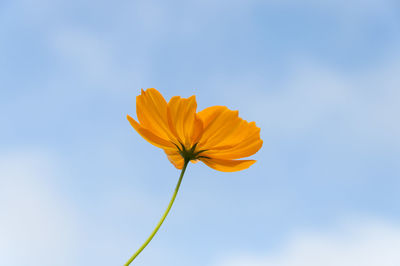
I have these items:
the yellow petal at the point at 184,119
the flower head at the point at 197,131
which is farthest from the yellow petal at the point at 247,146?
the yellow petal at the point at 184,119

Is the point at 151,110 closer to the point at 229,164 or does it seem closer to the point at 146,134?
the point at 146,134

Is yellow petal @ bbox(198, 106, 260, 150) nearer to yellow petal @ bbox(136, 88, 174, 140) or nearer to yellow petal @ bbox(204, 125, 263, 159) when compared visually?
yellow petal @ bbox(204, 125, 263, 159)

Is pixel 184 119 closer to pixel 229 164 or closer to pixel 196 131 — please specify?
pixel 196 131

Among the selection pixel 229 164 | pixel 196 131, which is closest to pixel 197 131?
pixel 196 131

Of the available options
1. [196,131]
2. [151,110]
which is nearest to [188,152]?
[196,131]

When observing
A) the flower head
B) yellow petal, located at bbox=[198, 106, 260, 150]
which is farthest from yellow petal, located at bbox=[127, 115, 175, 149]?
yellow petal, located at bbox=[198, 106, 260, 150]

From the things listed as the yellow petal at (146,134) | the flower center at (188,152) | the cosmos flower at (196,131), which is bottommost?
the yellow petal at (146,134)

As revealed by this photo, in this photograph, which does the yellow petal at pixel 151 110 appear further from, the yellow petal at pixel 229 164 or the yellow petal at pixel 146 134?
the yellow petal at pixel 229 164

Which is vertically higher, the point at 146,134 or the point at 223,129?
the point at 223,129

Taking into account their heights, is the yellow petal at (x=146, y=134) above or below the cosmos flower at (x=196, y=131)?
below
